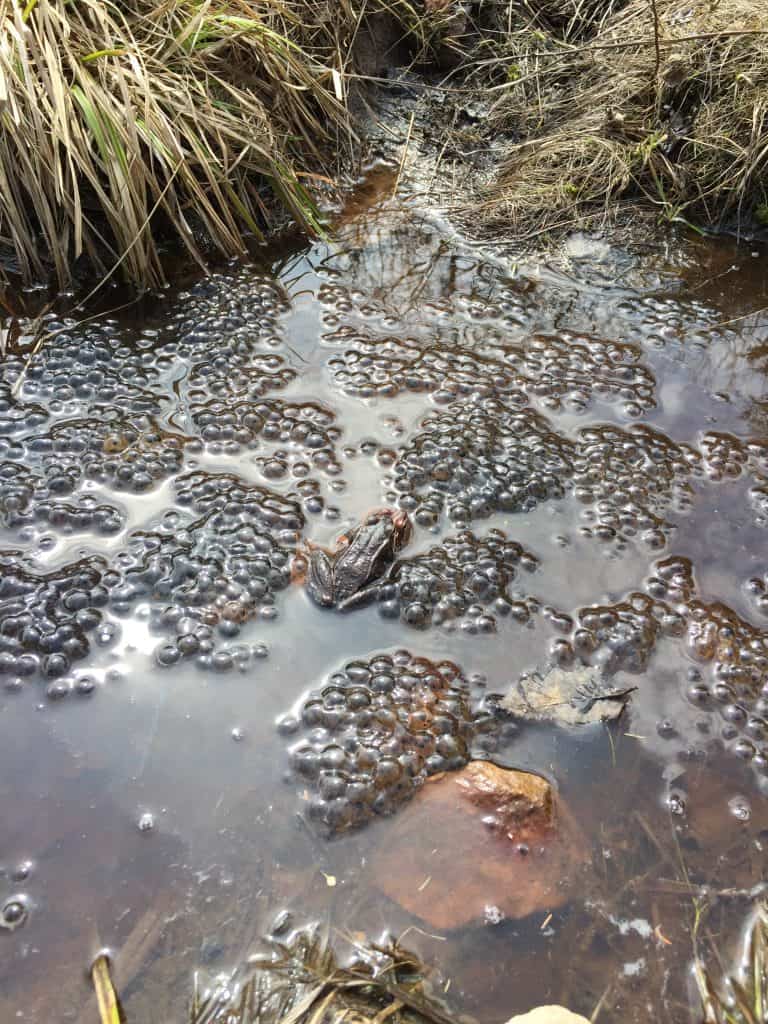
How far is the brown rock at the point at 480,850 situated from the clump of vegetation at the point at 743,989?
32cm

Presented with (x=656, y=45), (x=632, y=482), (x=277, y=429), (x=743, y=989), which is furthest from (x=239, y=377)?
(x=656, y=45)

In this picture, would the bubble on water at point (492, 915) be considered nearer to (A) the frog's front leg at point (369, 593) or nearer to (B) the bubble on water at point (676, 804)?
(B) the bubble on water at point (676, 804)

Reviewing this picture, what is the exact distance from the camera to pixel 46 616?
2.15 metres

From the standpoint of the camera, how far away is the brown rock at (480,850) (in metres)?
1.74

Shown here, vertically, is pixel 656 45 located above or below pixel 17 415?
above

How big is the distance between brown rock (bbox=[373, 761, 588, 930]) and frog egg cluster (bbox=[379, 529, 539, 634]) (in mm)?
443

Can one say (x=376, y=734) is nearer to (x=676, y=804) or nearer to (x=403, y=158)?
(x=676, y=804)

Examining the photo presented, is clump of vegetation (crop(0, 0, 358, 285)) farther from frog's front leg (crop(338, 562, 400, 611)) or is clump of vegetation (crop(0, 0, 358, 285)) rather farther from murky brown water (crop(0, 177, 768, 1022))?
frog's front leg (crop(338, 562, 400, 611))

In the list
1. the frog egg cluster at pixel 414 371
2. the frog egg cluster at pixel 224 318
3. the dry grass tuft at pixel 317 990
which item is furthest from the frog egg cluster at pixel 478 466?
the dry grass tuft at pixel 317 990

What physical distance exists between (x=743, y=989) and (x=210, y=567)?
162cm

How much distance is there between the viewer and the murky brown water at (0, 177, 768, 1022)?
1.71 m

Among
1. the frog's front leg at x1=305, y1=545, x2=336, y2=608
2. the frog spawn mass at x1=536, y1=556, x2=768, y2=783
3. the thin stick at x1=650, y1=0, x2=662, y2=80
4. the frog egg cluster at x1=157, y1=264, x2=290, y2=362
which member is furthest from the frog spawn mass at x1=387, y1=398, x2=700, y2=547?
the thin stick at x1=650, y1=0, x2=662, y2=80

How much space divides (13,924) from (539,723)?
127 centimetres

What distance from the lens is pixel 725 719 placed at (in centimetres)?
208
